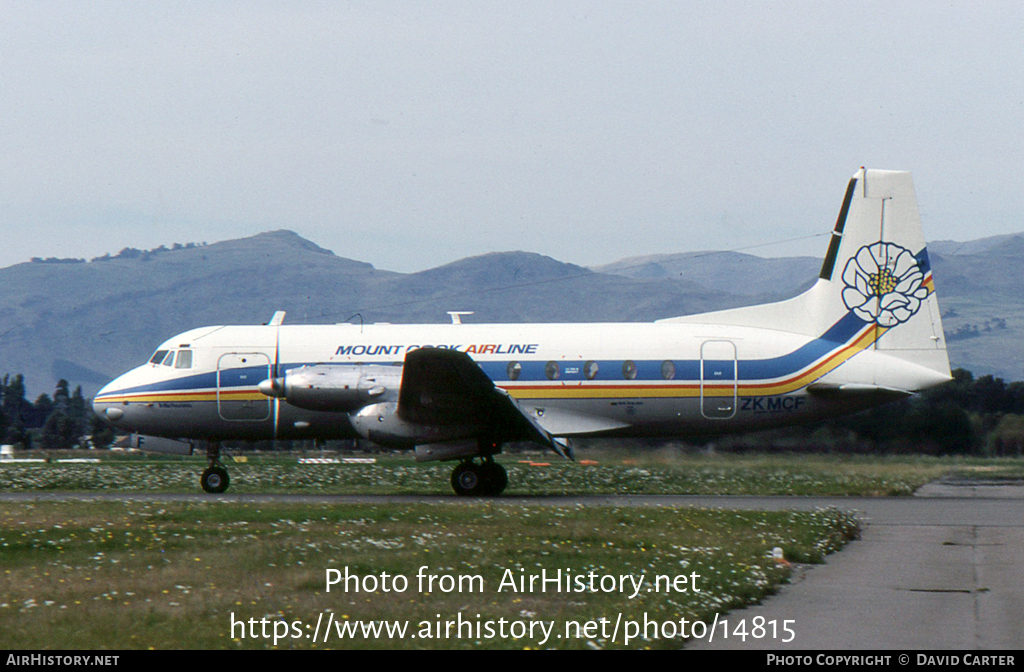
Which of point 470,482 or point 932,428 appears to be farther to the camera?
point 932,428

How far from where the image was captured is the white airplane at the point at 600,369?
21675 mm

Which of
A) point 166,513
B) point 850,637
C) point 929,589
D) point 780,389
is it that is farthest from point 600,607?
point 780,389

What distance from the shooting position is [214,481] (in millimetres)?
23500

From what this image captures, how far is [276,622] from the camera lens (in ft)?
29.2

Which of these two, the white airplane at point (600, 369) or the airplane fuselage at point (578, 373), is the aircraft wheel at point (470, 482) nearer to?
the white airplane at point (600, 369)

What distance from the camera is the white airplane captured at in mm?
21675

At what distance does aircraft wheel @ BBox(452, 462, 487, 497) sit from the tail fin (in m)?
5.59

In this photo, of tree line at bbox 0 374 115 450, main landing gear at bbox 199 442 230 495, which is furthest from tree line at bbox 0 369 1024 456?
tree line at bbox 0 374 115 450

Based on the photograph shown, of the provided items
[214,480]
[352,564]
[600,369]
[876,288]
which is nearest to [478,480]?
[600,369]

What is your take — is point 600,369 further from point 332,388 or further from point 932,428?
point 932,428

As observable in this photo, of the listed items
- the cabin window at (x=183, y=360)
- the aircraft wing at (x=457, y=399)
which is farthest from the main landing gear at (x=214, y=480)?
the aircraft wing at (x=457, y=399)

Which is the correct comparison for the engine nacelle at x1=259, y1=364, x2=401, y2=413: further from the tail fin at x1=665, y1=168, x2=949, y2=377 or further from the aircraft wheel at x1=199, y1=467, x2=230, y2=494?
the tail fin at x1=665, y1=168, x2=949, y2=377

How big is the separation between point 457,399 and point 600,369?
351cm

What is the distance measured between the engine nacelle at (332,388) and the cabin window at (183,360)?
3.10 metres
